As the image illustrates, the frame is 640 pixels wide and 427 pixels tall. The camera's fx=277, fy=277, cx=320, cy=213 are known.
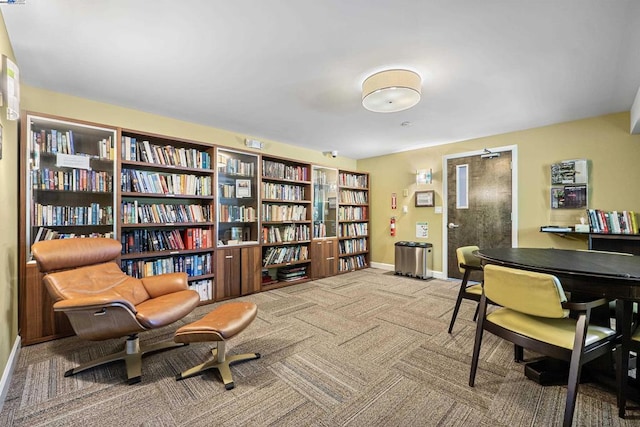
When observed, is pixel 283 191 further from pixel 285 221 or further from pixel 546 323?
pixel 546 323

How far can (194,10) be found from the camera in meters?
1.77

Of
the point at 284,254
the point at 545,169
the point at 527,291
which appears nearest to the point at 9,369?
the point at 284,254

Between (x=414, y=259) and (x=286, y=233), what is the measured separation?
236 cm

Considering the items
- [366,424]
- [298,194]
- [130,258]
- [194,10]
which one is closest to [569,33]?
[194,10]

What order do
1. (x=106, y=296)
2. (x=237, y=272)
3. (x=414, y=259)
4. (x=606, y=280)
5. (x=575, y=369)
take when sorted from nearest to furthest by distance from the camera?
1. (x=575, y=369)
2. (x=606, y=280)
3. (x=106, y=296)
4. (x=237, y=272)
5. (x=414, y=259)

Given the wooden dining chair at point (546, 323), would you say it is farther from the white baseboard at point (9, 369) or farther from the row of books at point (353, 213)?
the row of books at point (353, 213)

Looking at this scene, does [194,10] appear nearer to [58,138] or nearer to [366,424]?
[58,138]

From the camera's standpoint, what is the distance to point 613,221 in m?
3.25

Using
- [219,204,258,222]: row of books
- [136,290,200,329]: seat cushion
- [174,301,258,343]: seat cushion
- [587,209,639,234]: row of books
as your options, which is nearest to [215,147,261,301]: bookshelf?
[219,204,258,222]: row of books

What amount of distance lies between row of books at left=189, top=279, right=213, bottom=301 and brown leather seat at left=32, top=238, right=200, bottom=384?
3.18ft

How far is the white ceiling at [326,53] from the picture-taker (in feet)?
5.80

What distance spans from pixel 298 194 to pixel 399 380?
3430 millimetres

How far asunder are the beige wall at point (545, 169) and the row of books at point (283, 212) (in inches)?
80.4

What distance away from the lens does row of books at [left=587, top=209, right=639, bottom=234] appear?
10.4ft
